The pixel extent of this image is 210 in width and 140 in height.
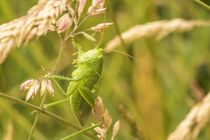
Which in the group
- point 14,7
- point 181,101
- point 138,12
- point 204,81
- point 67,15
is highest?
point 67,15

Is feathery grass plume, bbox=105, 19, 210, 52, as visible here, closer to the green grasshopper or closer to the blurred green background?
the blurred green background

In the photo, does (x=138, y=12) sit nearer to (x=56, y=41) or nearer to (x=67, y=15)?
(x=56, y=41)

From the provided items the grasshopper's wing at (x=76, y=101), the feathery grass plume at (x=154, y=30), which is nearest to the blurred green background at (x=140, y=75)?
the feathery grass plume at (x=154, y=30)

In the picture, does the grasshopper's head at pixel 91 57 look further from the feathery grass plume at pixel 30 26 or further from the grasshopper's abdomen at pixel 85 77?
the feathery grass plume at pixel 30 26

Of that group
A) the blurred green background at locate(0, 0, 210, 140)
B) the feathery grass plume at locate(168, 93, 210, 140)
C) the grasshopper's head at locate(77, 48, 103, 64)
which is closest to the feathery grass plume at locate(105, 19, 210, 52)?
the blurred green background at locate(0, 0, 210, 140)

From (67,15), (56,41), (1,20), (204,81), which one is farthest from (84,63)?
(204,81)

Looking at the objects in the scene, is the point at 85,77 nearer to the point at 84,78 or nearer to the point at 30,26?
the point at 84,78

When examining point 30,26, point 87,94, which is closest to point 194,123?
point 87,94
